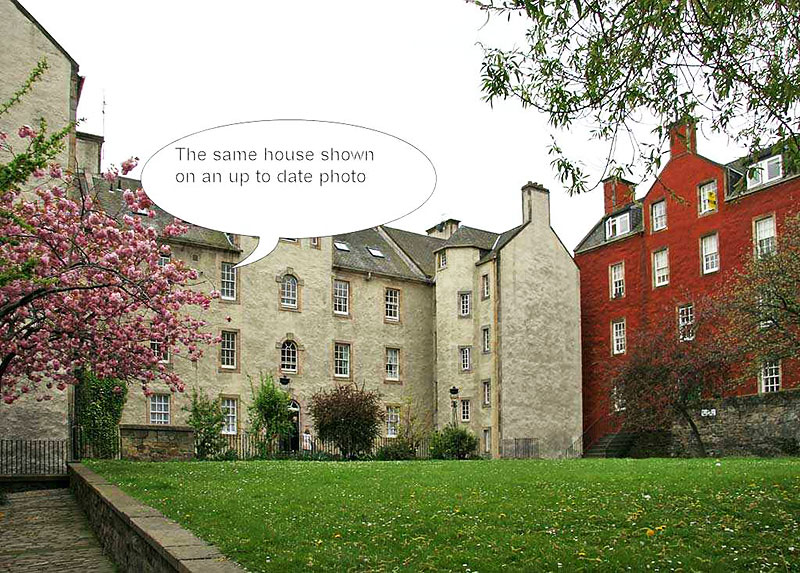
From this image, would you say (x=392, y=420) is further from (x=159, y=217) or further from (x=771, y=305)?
(x=771, y=305)

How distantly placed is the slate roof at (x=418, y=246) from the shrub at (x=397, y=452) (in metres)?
12.4

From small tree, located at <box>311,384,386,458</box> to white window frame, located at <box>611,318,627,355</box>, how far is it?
14.8m

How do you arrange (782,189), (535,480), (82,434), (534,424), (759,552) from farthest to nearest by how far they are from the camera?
(534,424)
(782,189)
(82,434)
(535,480)
(759,552)

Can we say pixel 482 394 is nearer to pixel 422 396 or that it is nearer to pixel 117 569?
pixel 422 396

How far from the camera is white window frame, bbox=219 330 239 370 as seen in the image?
35.4 m

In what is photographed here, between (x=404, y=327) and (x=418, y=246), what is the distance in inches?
253

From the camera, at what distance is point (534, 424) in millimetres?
38469

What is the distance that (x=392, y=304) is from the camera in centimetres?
4162

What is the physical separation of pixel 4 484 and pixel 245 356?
16000 millimetres

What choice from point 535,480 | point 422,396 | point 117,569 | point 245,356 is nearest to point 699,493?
point 535,480

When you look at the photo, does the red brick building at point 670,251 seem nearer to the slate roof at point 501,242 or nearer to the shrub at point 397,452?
the slate roof at point 501,242

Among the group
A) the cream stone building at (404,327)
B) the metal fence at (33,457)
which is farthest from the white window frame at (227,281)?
A: the metal fence at (33,457)

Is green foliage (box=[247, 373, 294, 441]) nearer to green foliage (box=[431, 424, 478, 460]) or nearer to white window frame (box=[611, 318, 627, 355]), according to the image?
green foliage (box=[431, 424, 478, 460])

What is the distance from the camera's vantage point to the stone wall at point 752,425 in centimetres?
2767
